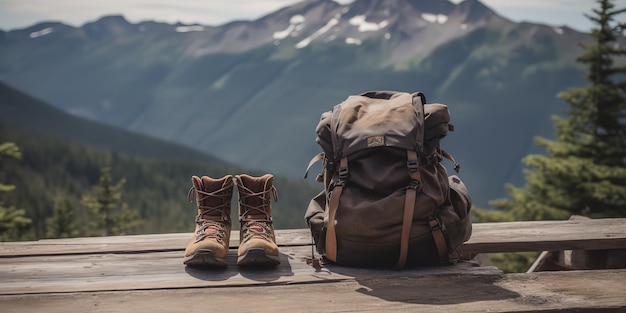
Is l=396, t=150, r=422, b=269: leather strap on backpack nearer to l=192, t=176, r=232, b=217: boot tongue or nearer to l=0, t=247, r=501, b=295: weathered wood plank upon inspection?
l=0, t=247, r=501, b=295: weathered wood plank

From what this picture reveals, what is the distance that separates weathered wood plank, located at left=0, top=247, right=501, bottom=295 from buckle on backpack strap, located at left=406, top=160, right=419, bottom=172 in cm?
52

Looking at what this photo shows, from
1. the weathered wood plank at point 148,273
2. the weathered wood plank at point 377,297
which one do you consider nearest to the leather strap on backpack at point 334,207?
the weathered wood plank at point 148,273

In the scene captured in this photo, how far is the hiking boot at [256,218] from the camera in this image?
135 inches

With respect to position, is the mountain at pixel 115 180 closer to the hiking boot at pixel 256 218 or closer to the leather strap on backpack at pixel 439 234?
the hiking boot at pixel 256 218

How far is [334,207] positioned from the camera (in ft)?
11.1

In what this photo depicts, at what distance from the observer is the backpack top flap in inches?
133

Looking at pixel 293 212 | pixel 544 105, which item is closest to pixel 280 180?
pixel 293 212

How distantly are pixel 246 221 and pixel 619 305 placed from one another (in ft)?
6.25

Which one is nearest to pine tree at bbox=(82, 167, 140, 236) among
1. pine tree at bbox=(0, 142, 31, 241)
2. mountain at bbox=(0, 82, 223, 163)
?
pine tree at bbox=(0, 142, 31, 241)

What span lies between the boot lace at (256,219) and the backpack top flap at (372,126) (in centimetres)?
50

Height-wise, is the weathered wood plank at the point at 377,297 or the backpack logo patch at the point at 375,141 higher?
the backpack logo patch at the point at 375,141

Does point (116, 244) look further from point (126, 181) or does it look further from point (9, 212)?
point (126, 181)

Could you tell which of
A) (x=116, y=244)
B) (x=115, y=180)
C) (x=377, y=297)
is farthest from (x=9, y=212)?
(x=115, y=180)

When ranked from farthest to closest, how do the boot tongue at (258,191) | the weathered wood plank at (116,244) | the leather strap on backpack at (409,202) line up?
the weathered wood plank at (116,244)
the boot tongue at (258,191)
the leather strap on backpack at (409,202)
